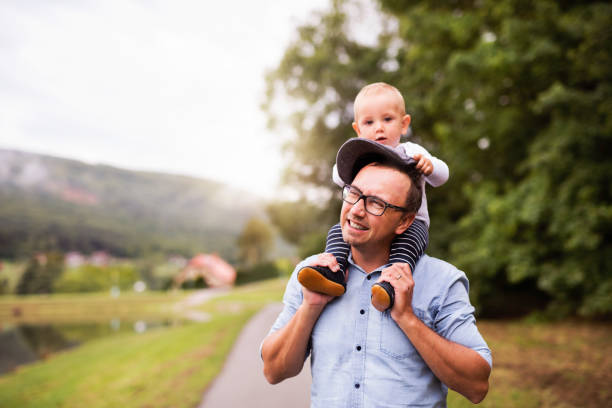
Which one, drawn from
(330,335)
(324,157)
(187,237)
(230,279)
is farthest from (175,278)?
(187,237)

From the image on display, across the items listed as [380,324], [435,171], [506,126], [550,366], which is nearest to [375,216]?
[380,324]

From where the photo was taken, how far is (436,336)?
1.42 m

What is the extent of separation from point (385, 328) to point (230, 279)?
50279 millimetres

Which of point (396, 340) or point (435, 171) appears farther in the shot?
point (435, 171)

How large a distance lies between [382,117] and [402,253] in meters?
0.91

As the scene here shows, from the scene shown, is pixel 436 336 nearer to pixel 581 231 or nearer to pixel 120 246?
pixel 581 231

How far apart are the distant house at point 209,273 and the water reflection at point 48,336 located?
1780 centimetres

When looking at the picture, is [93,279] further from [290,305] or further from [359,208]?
[359,208]

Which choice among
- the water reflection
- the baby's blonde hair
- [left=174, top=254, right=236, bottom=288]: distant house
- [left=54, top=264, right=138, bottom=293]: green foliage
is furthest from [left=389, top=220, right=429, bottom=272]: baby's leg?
[left=54, top=264, right=138, bottom=293]: green foliage

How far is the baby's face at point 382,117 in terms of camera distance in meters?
2.26

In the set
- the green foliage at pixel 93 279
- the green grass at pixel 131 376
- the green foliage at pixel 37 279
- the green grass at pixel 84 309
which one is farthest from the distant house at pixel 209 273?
the green grass at pixel 131 376

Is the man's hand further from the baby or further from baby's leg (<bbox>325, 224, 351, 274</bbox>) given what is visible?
baby's leg (<bbox>325, 224, 351, 274</bbox>)

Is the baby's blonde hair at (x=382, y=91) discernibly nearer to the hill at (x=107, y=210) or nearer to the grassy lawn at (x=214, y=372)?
the grassy lawn at (x=214, y=372)

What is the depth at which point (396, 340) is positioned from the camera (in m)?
1.55
